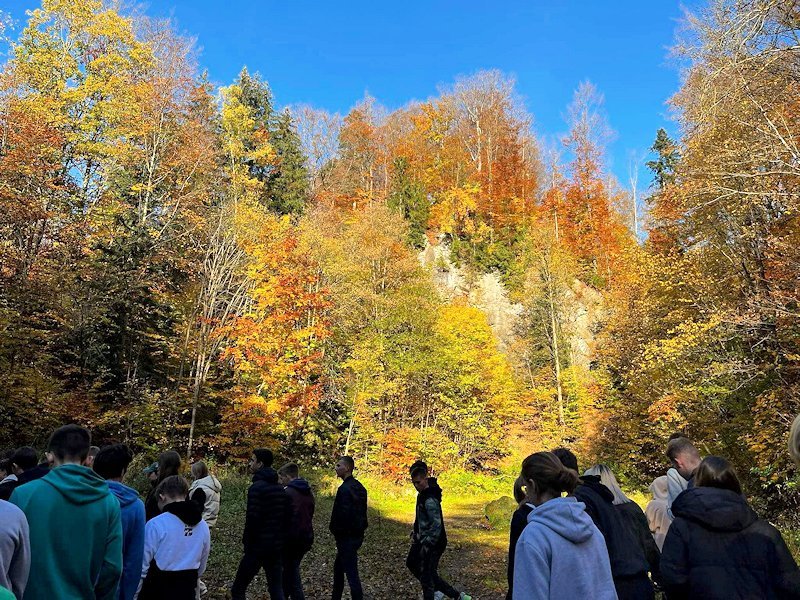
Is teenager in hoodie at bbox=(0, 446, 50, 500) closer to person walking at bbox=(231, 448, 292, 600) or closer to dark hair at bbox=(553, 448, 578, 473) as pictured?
person walking at bbox=(231, 448, 292, 600)

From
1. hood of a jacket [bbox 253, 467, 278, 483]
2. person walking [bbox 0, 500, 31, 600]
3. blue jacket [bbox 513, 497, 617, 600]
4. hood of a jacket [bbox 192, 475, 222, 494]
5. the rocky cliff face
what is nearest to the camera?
blue jacket [bbox 513, 497, 617, 600]

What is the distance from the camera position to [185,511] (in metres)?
4.04

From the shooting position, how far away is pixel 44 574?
2.88 meters

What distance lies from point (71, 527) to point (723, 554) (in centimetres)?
370

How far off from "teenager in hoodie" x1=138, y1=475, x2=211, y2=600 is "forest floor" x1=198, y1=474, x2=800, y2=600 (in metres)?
3.83

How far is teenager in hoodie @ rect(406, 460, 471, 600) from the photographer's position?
6.46m

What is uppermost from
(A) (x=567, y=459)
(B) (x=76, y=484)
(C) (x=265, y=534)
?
(A) (x=567, y=459)

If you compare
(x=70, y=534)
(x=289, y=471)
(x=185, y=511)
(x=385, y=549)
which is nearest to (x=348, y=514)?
(x=289, y=471)

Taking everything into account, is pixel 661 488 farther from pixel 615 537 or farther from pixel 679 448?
pixel 615 537

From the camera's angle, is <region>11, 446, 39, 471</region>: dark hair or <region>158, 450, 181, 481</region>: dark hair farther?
<region>11, 446, 39, 471</region>: dark hair

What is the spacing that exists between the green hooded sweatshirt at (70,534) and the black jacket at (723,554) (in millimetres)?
3320

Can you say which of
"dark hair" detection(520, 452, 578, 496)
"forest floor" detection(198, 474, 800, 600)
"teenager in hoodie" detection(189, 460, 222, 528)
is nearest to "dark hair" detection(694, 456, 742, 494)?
"dark hair" detection(520, 452, 578, 496)

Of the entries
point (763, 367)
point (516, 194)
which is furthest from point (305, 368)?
point (516, 194)

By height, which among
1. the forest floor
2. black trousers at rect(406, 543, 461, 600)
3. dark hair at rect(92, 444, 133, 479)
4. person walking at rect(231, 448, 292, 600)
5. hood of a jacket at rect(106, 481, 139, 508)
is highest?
dark hair at rect(92, 444, 133, 479)
